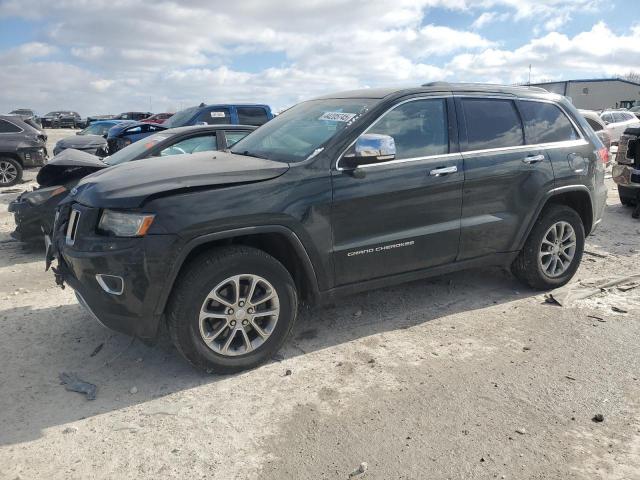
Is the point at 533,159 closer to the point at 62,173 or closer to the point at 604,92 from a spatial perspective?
the point at 62,173

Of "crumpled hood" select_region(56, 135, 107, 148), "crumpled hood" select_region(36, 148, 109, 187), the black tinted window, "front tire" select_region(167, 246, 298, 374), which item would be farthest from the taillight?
the black tinted window

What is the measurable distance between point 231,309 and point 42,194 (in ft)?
13.0

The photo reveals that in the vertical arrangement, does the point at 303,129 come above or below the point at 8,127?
below

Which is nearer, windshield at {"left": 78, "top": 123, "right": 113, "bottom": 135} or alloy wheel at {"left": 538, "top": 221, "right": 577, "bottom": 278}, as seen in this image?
alloy wheel at {"left": 538, "top": 221, "right": 577, "bottom": 278}

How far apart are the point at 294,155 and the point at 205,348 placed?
58.3 inches

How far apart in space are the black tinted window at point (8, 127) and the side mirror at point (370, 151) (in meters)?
11.7

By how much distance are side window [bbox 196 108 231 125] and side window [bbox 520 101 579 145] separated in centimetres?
773

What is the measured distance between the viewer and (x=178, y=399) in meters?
3.30

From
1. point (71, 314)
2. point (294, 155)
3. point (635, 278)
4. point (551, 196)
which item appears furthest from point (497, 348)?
point (71, 314)

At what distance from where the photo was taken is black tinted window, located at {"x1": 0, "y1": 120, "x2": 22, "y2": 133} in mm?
12531

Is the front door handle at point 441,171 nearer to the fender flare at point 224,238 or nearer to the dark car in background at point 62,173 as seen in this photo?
the fender flare at point 224,238

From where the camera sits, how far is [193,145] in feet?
22.0

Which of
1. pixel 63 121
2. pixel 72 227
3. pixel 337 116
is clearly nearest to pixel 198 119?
pixel 337 116

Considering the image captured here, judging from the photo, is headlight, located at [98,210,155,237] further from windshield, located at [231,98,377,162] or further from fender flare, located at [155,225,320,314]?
windshield, located at [231,98,377,162]
